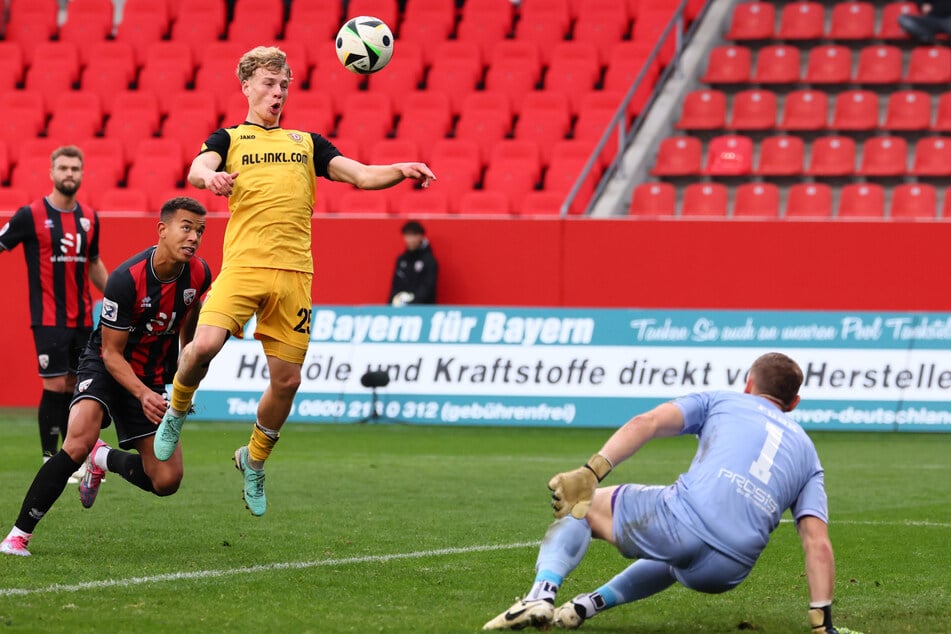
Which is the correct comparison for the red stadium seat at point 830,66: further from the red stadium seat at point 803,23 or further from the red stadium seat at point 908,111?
the red stadium seat at point 908,111

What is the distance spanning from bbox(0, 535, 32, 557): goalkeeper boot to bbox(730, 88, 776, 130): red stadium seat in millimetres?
14243

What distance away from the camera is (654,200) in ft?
60.6

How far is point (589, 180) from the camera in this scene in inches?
747

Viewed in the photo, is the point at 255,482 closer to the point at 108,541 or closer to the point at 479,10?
the point at 108,541

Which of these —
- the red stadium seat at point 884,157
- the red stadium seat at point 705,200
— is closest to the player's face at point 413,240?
the red stadium seat at point 705,200

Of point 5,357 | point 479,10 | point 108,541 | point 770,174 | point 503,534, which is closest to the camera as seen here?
point 108,541

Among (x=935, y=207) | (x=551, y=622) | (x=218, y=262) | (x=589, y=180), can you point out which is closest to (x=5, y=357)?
(x=218, y=262)

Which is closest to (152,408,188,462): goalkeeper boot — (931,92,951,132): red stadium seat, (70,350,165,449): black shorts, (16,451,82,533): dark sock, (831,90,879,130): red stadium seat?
(70,350,165,449): black shorts

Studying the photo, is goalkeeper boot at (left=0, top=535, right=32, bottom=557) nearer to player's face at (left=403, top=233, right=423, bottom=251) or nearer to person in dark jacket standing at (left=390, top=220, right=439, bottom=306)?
person in dark jacket standing at (left=390, top=220, right=439, bottom=306)

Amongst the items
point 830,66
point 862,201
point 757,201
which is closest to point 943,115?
point 830,66

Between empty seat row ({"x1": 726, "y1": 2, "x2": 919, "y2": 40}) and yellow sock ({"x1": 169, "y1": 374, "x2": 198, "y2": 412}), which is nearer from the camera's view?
yellow sock ({"x1": 169, "y1": 374, "x2": 198, "y2": 412})

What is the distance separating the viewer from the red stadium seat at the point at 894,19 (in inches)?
803

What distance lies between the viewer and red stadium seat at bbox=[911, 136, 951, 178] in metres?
18.4

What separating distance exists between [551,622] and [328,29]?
→ 18.3 m
